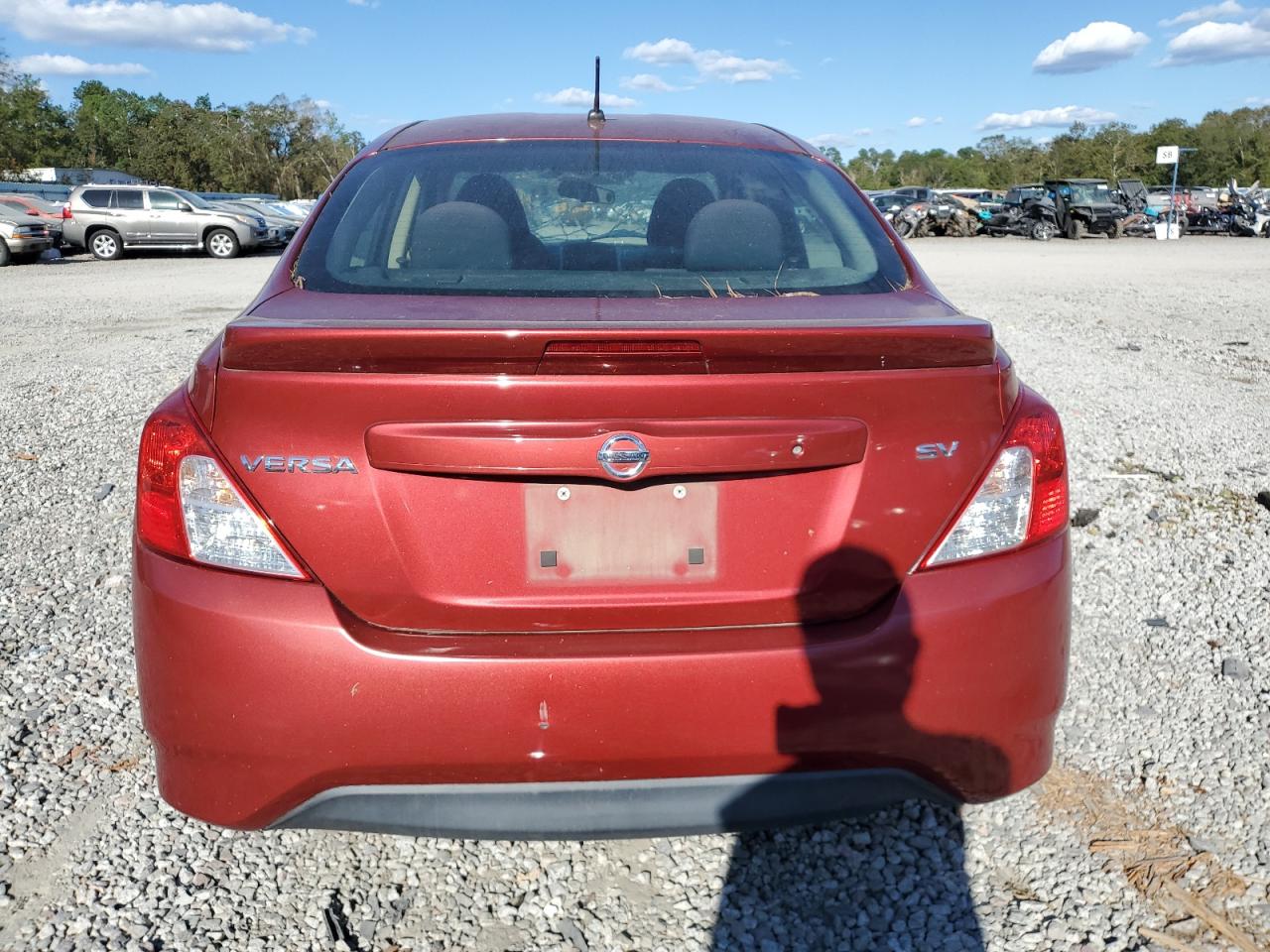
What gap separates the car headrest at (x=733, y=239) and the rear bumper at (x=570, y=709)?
0.94 m

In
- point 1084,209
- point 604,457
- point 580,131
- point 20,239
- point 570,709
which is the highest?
point 1084,209

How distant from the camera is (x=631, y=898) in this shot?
235 cm

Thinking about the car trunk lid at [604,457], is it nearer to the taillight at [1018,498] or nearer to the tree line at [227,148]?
the taillight at [1018,498]

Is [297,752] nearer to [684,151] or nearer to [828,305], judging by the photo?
[828,305]

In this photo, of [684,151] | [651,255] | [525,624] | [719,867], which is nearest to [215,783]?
[525,624]

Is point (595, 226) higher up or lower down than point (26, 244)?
lower down

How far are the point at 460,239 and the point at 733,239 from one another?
2.15ft

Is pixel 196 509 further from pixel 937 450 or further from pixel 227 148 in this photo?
pixel 227 148

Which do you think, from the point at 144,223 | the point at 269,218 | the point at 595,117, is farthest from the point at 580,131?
the point at 269,218

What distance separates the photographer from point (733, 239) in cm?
260

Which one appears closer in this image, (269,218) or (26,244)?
(26,244)

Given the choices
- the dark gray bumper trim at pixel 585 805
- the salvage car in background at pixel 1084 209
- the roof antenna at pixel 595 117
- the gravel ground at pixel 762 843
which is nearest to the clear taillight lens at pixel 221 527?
the dark gray bumper trim at pixel 585 805

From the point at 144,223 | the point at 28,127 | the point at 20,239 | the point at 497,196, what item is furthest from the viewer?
the point at 28,127

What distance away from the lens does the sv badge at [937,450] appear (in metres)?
1.91
